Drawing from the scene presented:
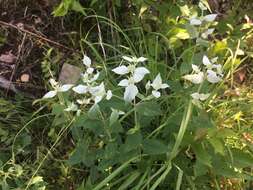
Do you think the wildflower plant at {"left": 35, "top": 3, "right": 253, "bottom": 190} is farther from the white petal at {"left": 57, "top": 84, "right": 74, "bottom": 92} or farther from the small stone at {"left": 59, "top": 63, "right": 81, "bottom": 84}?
the small stone at {"left": 59, "top": 63, "right": 81, "bottom": 84}

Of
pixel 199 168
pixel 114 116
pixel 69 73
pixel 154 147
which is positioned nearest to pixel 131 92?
pixel 114 116

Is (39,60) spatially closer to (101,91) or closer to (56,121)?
(56,121)

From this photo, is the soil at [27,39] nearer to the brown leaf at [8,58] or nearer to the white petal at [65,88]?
the brown leaf at [8,58]

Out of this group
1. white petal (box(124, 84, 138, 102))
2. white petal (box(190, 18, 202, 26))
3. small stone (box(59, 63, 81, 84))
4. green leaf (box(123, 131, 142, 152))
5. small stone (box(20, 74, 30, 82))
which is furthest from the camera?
small stone (box(20, 74, 30, 82))

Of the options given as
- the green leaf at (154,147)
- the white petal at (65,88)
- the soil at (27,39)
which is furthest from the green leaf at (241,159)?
the soil at (27,39)

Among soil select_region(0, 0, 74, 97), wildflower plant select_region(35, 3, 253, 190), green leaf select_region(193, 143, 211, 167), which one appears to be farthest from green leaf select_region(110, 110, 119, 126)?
soil select_region(0, 0, 74, 97)

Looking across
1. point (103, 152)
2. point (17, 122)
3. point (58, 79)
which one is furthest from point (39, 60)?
point (103, 152)
